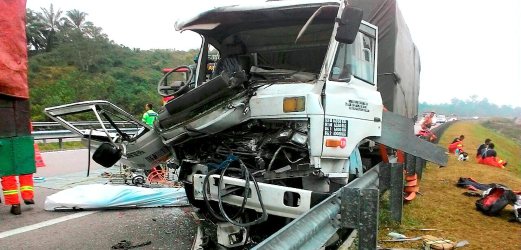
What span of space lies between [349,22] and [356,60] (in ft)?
2.48

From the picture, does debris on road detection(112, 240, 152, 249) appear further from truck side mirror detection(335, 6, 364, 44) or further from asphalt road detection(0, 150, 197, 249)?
truck side mirror detection(335, 6, 364, 44)

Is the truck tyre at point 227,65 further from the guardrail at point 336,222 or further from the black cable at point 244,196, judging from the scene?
the guardrail at point 336,222

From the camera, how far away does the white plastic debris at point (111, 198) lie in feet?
20.1

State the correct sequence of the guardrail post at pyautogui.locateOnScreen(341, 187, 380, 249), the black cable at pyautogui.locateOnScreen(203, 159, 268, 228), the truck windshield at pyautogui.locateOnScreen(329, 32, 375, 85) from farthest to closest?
the truck windshield at pyautogui.locateOnScreen(329, 32, 375, 85)
the black cable at pyautogui.locateOnScreen(203, 159, 268, 228)
the guardrail post at pyautogui.locateOnScreen(341, 187, 380, 249)

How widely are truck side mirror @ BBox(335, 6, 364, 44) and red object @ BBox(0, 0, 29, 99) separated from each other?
335 centimetres

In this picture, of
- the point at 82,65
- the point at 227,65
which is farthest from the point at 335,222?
the point at 82,65

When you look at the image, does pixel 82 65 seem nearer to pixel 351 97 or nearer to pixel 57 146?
pixel 57 146

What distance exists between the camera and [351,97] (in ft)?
13.9

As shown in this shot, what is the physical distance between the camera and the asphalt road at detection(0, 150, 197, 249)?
15.3 ft

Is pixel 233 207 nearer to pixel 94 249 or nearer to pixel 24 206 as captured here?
pixel 94 249

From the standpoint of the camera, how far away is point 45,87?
117 feet

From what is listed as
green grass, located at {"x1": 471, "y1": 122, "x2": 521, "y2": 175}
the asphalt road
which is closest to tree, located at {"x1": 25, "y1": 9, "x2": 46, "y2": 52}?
green grass, located at {"x1": 471, "y1": 122, "x2": 521, "y2": 175}

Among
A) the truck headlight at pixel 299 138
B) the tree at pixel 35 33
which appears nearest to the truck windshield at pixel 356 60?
the truck headlight at pixel 299 138

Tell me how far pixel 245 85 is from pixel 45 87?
118ft
